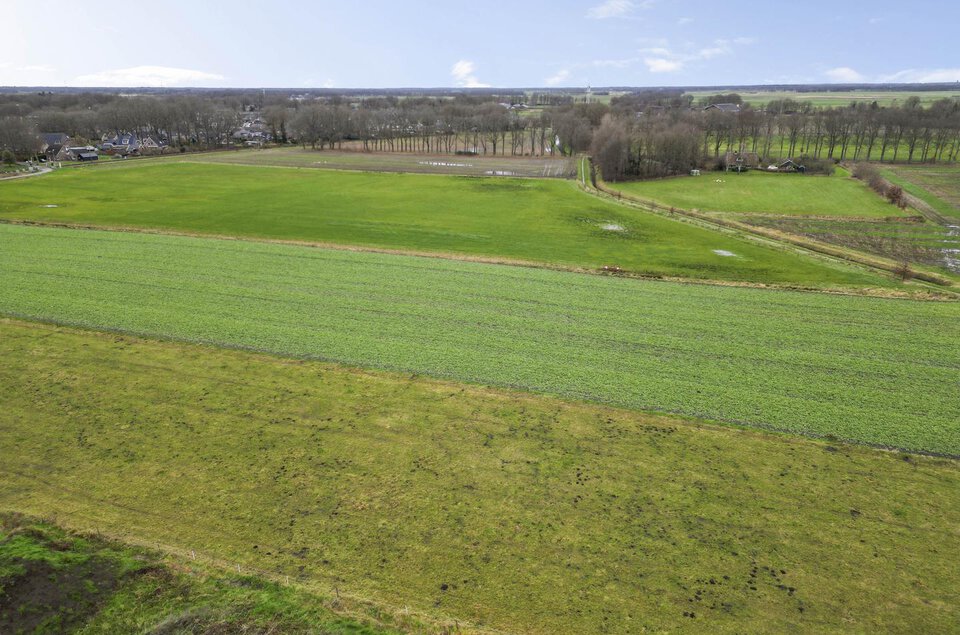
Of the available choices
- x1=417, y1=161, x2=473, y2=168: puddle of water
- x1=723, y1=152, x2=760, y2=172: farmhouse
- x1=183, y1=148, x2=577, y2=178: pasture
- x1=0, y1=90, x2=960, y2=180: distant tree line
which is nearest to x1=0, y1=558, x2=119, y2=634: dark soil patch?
x1=183, y1=148, x2=577, y2=178: pasture

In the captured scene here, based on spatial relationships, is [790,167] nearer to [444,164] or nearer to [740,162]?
[740,162]

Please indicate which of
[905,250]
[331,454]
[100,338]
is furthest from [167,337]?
[905,250]

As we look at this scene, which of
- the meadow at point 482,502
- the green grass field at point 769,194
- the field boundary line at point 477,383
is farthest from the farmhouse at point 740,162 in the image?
the meadow at point 482,502

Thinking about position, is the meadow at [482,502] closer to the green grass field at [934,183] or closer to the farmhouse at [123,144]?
the green grass field at [934,183]

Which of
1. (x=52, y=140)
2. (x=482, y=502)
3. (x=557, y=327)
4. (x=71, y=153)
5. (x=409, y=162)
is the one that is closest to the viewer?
(x=482, y=502)

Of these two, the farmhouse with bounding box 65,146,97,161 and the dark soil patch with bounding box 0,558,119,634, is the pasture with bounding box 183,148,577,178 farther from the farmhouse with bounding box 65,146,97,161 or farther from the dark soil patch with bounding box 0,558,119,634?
the dark soil patch with bounding box 0,558,119,634

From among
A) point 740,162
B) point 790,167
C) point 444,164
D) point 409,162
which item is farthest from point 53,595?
point 790,167
